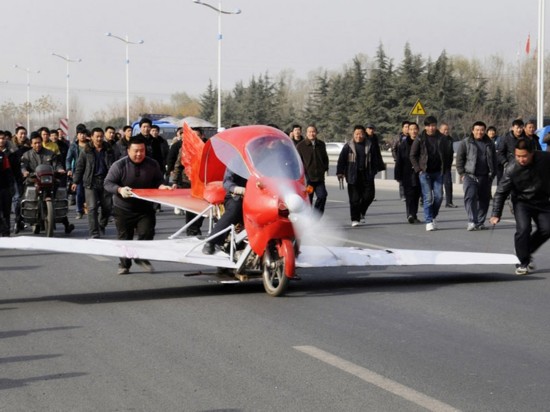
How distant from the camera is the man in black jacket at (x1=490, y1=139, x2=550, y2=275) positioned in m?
13.8

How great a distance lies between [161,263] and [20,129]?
9.03 m

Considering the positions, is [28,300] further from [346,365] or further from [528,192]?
[528,192]

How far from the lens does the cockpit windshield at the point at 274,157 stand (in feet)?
39.5

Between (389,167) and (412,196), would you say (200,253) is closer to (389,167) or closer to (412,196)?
(412,196)

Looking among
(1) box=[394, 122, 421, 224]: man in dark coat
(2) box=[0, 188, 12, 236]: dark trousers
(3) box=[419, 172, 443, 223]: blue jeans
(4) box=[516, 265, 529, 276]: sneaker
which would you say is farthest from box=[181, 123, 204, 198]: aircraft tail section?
(1) box=[394, 122, 421, 224]: man in dark coat

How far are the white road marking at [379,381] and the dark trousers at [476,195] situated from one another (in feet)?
40.6

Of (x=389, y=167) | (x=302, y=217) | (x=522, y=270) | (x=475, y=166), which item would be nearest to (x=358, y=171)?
(x=475, y=166)

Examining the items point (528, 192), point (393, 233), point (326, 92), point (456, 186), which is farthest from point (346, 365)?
point (326, 92)

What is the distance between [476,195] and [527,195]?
7211 millimetres

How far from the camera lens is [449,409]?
22.6 feet

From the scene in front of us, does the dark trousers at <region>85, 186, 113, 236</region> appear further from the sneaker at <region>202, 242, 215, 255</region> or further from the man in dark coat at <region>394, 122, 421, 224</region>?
the man in dark coat at <region>394, 122, 421, 224</region>

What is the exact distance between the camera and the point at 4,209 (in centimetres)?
1839

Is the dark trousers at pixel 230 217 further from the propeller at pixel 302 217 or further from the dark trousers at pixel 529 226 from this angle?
the dark trousers at pixel 529 226

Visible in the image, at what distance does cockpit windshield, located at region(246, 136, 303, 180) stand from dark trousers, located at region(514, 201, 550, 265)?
128 inches
